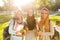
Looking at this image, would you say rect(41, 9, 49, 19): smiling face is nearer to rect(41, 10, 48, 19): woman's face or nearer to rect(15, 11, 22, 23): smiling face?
rect(41, 10, 48, 19): woman's face

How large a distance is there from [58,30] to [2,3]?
606mm

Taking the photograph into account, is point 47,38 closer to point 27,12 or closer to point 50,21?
point 50,21

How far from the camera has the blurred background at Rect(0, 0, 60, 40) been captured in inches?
60.5

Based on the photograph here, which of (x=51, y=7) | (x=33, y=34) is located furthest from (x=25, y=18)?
(x=51, y=7)

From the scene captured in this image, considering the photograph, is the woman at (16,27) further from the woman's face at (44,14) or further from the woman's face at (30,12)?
the woman's face at (44,14)

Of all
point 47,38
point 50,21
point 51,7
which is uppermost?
point 51,7

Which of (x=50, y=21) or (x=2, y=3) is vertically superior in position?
(x=2, y=3)

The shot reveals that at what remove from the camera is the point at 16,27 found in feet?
5.07

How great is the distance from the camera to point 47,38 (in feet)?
5.03

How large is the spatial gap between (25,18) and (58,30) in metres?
0.34

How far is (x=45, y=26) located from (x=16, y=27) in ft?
0.92

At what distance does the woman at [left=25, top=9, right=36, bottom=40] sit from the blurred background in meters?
0.04

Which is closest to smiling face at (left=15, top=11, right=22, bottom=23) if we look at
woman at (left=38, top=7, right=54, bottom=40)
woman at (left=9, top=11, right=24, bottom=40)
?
woman at (left=9, top=11, right=24, bottom=40)

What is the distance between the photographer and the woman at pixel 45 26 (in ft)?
5.02
